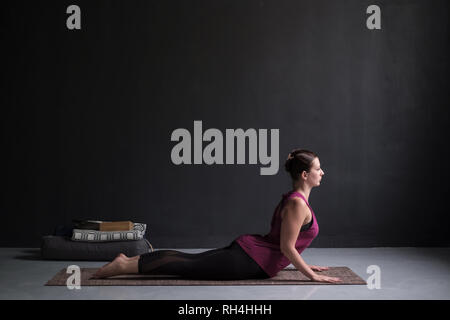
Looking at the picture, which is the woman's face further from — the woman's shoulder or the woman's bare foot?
the woman's bare foot

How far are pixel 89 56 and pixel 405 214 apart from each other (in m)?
3.03

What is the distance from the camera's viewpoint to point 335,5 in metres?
5.38

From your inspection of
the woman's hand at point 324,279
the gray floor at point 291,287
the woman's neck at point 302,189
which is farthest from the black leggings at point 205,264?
the woman's neck at point 302,189

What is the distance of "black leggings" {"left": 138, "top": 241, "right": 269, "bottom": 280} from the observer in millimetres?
3643

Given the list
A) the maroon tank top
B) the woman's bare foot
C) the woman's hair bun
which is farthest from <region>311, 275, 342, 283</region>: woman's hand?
the woman's bare foot

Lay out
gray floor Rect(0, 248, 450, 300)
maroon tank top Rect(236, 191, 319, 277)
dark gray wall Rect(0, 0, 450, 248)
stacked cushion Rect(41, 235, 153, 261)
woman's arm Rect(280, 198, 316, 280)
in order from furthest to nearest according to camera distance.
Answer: dark gray wall Rect(0, 0, 450, 248) → stacked cushion Rect(41, 235, 153, 261) → maroon tank top Rect(236, 191, 319, 277) → woman's arm Rect(280, 198, 316, 280) → gray floor Rect(0, 248, 450, 300)

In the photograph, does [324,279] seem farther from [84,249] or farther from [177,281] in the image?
[84,249]

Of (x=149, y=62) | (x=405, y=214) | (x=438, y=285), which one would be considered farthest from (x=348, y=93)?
(x=438, y=285)

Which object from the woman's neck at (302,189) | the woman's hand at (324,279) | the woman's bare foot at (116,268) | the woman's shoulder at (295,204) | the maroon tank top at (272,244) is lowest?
the woman's hand at (324,279)

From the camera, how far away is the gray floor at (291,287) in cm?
330

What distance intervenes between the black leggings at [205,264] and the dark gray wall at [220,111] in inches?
64.3

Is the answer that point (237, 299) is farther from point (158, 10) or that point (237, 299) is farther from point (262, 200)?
point (158, 10)

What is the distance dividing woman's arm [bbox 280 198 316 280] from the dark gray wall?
1.76 metres

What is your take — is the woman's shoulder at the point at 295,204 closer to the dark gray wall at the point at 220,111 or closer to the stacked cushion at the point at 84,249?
the stacked cushion at the point at 84,249
